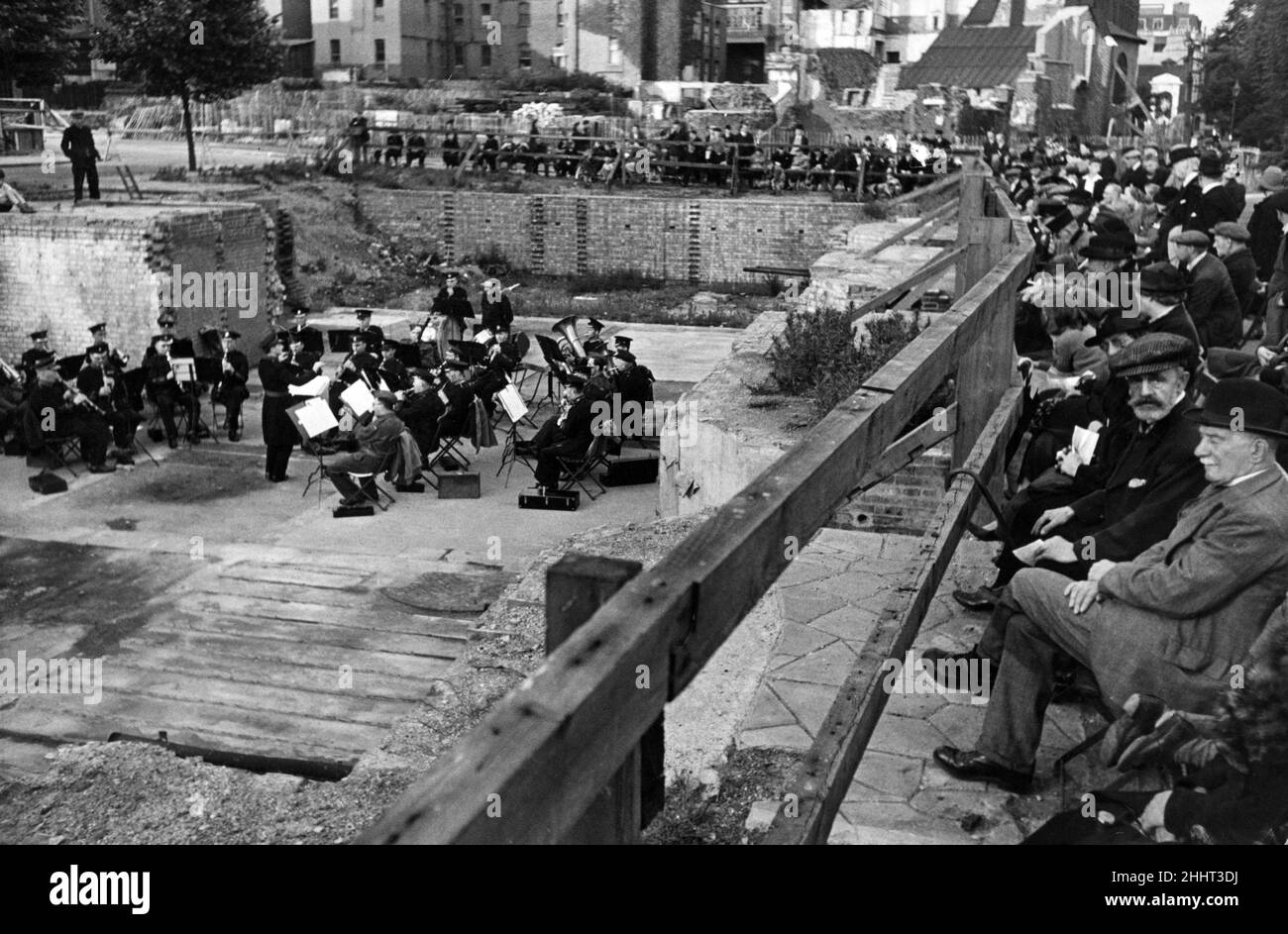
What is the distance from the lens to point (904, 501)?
23.2ft

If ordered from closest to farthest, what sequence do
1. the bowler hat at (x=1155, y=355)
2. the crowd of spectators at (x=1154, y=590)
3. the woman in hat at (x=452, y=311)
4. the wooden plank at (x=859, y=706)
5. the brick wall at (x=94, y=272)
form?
the wooden plank at (x=859, y=706), the crowd of spectators at (x=1154, y=590), the bowler hat at (x=1155, y=355), the brick wall at (x=94, y=272), the woman in hat at (x=452, y=311)

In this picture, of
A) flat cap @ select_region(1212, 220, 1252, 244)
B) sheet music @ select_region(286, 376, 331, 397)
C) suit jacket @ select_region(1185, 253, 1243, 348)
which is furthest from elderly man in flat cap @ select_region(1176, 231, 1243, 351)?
sheet music @ select_region(286, 376, 331, 397)

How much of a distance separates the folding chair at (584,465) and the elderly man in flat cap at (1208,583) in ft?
30.5

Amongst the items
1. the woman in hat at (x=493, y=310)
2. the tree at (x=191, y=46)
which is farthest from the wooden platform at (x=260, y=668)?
the tree at (x=191, y=46)

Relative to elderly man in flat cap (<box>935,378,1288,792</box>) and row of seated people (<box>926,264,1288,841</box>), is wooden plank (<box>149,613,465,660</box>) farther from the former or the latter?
elderly man in flat cap (<box>935,378,1288,792</box>)

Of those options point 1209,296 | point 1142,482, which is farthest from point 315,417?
point 1142,482

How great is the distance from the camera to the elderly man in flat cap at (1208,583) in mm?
3295

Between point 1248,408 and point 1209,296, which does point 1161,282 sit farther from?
point 1248,408

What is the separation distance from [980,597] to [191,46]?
24.8m

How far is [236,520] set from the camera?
12.6 meters

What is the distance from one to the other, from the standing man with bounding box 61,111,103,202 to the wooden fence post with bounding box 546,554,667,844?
21278 mm

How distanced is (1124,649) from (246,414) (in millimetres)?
14768

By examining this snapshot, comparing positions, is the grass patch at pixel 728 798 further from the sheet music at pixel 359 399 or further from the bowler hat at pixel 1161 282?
the sheet music at pixel 359 399

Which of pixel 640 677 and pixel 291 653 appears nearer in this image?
pixel 640 677
